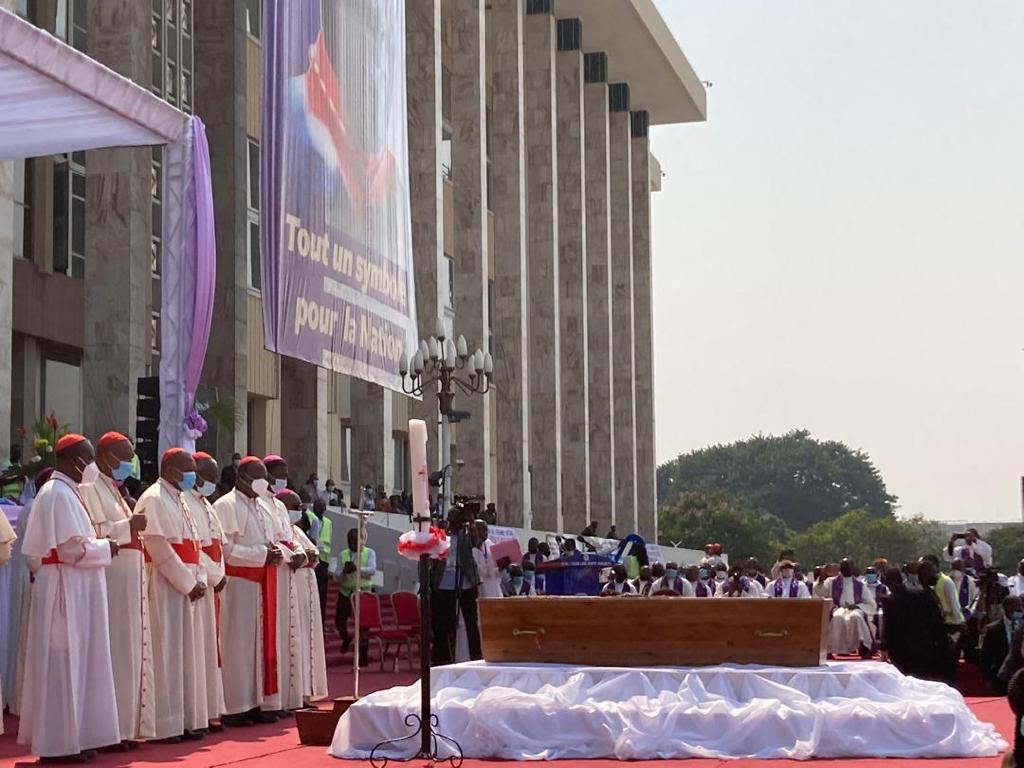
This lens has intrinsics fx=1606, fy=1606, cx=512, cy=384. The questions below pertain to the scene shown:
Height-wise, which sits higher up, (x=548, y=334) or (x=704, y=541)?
(x=548, y=334)

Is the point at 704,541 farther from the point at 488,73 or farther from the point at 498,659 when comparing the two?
the point at 498,659

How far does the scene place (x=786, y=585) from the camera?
26438mm

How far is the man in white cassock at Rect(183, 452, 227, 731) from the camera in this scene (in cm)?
1137

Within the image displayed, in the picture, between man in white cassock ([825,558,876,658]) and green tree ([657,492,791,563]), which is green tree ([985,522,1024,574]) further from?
man in white cassock ([825,558,876,658])

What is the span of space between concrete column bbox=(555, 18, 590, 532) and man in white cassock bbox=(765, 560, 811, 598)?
16158 millimetres

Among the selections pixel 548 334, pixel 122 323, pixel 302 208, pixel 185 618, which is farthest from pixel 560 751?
pixel 548 334

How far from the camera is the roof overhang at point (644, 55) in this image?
44125mm

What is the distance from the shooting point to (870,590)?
83.8 feet

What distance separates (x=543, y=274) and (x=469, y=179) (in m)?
7.13

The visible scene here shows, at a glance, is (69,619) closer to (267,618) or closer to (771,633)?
(267,618)

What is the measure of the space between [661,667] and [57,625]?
3711 millimetres

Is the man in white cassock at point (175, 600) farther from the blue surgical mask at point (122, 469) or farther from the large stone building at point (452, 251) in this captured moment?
the large stone building at point (452, 251)

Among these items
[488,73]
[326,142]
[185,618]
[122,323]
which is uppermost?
[488,73]

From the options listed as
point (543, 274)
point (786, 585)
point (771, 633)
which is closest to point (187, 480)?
point (771, 633)
